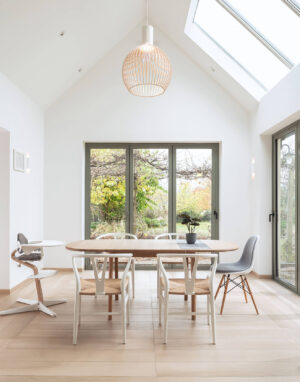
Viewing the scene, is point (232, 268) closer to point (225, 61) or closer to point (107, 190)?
point (107, 190)

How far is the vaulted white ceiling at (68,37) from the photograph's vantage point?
355 cm

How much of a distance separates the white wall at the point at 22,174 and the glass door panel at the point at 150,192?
1.59 metres

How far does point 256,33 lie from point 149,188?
2.85 metres

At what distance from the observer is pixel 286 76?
426 cm

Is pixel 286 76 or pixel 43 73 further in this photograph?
pixel 43 73

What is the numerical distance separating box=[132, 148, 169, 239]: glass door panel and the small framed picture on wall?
1.89 metres

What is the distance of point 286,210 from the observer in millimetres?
4746

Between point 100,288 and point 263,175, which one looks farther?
point 263,175

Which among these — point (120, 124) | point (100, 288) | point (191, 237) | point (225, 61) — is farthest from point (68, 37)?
point (100, 288)

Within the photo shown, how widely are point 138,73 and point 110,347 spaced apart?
2.64 meters

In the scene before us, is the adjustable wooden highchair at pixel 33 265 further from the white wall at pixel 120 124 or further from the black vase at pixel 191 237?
the white wall at pixel 120 124

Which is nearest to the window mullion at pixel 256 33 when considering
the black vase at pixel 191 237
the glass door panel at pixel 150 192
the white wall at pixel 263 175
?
the white wall at pixel 263 175

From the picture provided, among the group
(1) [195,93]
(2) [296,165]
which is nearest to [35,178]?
(1) [195,93]

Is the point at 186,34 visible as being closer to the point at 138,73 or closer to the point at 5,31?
the point at 138,73
